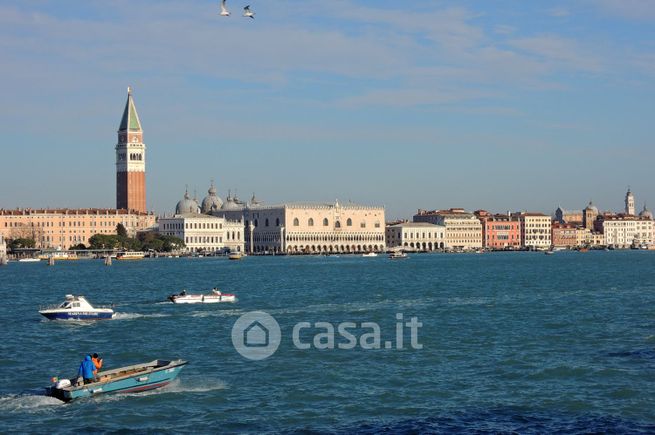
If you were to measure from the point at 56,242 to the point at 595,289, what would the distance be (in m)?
85.4

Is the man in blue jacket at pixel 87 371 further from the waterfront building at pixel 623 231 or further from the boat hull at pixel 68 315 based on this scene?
the waterfront building at pixel 623 231

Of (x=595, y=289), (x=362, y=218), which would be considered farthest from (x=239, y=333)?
(x=362, y=218)

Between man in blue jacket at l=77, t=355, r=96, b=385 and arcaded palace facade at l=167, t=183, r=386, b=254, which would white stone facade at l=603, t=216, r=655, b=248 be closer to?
arcaded palace facade at l=167, t=183, r=386, b=254

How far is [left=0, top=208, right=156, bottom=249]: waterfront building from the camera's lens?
115375mm

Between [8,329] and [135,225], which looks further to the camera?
[135,225]

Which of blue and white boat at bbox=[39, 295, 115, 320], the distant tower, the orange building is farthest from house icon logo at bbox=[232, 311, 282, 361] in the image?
the distant tower

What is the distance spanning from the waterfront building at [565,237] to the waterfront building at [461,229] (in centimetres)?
1470

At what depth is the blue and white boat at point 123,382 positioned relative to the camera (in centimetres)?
1667

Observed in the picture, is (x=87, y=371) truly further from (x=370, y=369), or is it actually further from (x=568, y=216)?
(x=568, y=216)

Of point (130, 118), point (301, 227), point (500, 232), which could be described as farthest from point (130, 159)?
point (500, 232)

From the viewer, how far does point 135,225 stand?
12494 cm

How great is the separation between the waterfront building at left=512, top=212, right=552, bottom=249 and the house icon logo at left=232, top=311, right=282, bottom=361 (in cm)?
11787

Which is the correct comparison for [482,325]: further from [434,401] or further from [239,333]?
[434,401]

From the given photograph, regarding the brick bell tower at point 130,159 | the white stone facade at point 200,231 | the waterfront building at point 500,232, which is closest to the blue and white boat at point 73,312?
the white stone facade at point 200,231
